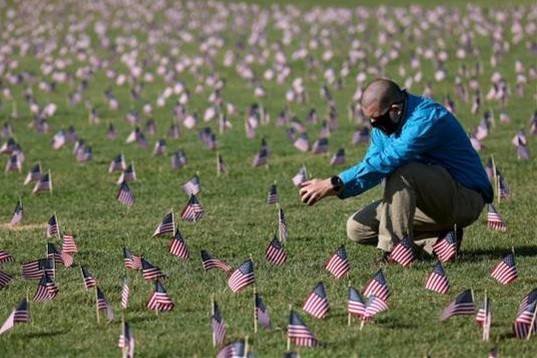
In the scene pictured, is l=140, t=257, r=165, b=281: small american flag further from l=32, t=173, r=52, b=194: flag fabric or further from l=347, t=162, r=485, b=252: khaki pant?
l=32, t=173, r=52, b=194: flag fabric

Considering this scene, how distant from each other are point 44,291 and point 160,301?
0.88m

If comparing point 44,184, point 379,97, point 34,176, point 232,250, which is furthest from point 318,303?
point 34,176

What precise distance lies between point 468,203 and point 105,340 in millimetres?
3128

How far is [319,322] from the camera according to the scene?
8.40 meters

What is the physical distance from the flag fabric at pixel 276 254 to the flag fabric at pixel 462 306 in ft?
7.48

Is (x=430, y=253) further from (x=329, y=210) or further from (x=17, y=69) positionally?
(x=17, y=69)

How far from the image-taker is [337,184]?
9.70m

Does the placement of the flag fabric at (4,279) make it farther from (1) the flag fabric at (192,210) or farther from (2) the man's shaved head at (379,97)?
(2) the man's shaved head at (379,97)

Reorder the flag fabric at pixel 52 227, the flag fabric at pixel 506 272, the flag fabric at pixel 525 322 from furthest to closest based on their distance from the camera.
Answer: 1. the flag fabric at pixel 52 227
2. the flag fabric at pixel 506 272
3. the flag fabric at pixel 525 322

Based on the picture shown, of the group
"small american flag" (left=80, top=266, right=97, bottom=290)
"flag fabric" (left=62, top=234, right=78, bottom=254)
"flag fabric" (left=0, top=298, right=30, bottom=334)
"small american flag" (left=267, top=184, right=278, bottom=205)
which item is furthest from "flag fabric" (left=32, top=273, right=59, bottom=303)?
"small american flag" (left=267, top=184, right=278, bottom=205)

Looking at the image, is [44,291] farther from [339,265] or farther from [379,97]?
[379,97]

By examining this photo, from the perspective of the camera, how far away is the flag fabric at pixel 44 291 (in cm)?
910

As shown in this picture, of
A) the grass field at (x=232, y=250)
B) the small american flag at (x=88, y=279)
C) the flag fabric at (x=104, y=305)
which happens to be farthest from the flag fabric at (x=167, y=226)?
the flag fabric at (x=104, y=305)

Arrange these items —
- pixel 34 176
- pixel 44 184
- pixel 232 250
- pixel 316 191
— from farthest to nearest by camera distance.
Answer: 1. pixel 34 176
2. pixel 44 184
3. pixel 232 250
4. pixel 316 191
